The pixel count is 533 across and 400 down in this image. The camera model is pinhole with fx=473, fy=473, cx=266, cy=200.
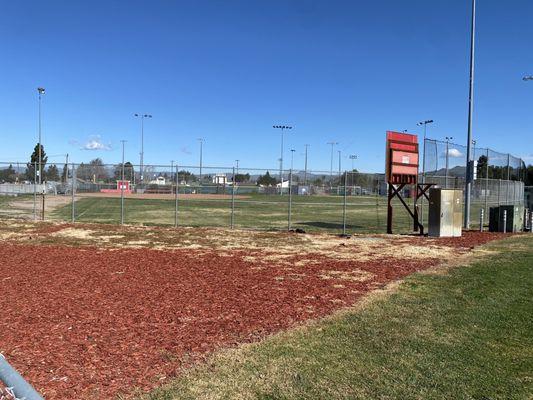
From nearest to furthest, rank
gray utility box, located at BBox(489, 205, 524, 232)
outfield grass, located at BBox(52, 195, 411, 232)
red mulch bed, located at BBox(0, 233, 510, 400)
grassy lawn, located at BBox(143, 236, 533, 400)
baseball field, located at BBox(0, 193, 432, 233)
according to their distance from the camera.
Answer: grassy lawn, located at BBox(143, 236, 533, 400)
red mulch bed, located at BBox(0, 233, 510, 400)
gray utility box, located at BBox(489, 205, 524, 232)
baseball field, located at BBox(0, 193, 432, 233)
outfield grass, located at BBox(52, 195, 411, 232)

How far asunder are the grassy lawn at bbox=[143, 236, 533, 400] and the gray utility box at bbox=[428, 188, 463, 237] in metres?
9.74

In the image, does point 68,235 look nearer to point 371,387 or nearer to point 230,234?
point 230,234

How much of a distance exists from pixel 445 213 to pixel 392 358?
43.4 feet

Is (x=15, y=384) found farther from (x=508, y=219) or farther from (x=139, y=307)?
(x=508, y=219)

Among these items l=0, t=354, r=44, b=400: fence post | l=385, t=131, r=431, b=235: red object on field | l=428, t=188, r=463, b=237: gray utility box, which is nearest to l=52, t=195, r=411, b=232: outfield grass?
l=385, t=131, r=431, b=235: red object on field

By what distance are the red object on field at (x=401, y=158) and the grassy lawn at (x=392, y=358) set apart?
10494 mm

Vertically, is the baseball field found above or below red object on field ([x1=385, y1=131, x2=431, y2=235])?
below

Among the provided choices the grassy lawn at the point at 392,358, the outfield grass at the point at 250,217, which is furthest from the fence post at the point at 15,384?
the outfield grass at the point at 250,217

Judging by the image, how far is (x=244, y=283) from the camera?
858cm

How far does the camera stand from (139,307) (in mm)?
6750

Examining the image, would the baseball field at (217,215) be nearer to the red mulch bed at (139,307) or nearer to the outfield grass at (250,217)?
the outfield grass at (250,217)

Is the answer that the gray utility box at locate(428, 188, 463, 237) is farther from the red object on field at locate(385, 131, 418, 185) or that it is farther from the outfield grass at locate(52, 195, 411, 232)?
the outfield grass at locate(52, 195, 411, 232)

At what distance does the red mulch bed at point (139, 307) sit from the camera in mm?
4527

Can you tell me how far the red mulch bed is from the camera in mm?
4527
